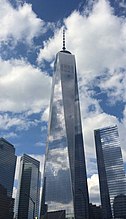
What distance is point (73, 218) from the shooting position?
647 feet

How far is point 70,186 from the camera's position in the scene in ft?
652

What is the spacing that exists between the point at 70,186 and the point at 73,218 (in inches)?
899

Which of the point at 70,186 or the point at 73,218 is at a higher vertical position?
the point at 70,186
